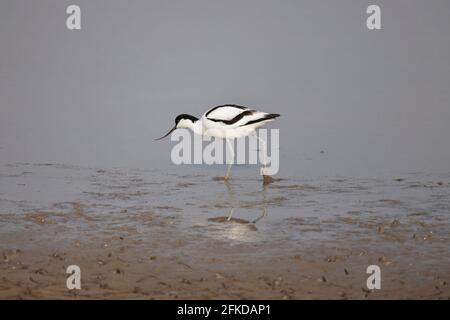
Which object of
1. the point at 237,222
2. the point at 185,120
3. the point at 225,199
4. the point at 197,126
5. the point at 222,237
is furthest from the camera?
the point at 185,120

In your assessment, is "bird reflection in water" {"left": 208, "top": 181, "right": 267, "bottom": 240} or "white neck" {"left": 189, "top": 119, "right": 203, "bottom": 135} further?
"white neck" {"left": 189, "top": 119, "right": 203, "bottom": 135}

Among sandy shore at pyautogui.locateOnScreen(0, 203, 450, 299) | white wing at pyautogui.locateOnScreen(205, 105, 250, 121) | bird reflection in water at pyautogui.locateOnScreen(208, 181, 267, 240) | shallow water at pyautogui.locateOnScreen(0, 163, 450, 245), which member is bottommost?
sandy shore at pyautogui.locateOnScreen(0, 203, 450, 299)

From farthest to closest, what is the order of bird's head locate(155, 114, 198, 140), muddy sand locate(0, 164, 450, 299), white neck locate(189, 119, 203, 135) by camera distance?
bird's head locate(155, 114, 198, 140)
white neck locate(189, 119, 203, 135)
muddy sand locate(0, 164, 450, 299)

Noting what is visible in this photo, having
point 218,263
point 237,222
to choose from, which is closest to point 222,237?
point 237,222

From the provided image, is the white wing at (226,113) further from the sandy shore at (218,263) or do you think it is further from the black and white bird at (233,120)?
the sandy shore at (218,263)

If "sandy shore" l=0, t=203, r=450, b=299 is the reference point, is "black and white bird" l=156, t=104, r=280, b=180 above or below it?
above

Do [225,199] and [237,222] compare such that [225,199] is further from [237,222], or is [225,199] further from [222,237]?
[222,237]

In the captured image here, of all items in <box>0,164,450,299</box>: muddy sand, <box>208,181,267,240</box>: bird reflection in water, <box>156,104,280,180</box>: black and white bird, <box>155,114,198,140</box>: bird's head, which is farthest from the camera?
<box>155,114,198,140</box>: bird's head

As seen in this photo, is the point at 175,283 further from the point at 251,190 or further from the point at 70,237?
the point at 251,190

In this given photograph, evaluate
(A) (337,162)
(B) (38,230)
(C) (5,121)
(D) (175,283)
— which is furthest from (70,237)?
(C) (5,121)

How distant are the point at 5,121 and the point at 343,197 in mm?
8267

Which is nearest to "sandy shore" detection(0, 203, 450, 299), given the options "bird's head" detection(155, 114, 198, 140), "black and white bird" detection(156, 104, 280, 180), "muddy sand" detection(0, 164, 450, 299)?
"muddy sand" detection(0, 164, 450, 299)

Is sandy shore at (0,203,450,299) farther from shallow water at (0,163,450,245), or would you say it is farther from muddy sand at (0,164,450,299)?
shallow water at (0,163,450,245)

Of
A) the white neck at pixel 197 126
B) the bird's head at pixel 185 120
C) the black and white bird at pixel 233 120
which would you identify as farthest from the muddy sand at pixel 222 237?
the bird's head at pixel 185 120
